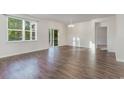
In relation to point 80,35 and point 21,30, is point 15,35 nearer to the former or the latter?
point 21,30

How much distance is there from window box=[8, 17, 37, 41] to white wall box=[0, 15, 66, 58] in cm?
35

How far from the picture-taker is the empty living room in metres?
4.27

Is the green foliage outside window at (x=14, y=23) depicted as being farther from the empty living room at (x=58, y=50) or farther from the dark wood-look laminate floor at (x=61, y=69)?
the dark wood-look laminate floor at (x=61, y=69)

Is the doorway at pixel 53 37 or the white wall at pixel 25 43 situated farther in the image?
the doorway at pixel 53 37

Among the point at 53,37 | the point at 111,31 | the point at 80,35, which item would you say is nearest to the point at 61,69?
the point at 111,31

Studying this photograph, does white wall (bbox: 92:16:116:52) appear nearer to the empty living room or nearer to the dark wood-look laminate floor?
the empty living room

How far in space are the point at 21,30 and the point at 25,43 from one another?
2.95ft

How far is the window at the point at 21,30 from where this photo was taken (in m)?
7.74

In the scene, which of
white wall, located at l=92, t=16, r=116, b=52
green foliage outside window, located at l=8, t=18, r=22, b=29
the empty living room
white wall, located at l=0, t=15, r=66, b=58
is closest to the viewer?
the empty living room

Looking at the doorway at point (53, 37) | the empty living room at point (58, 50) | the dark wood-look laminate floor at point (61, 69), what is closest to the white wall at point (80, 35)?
the empty living room at point (58, 50)

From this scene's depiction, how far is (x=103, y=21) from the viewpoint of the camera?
408 inches

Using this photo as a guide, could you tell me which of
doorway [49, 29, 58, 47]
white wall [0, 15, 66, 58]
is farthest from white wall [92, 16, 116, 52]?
doorway [49, 29, 58, 47]

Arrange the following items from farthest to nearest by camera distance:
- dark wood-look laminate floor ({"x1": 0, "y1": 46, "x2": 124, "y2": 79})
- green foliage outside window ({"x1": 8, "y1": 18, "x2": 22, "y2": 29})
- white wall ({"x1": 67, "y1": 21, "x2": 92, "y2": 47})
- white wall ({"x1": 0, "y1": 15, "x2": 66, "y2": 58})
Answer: white wall ({"x1": 67, "y1": 21, "x2": 92, "y2": 47}) → green foliage outside window ({"x1": 8, "y1": 18, "x2": 22, "y2": 29}) → white wall ({"x1": 0, "y1": 15, "x2": 66, "y2": 58}) → dark wood-look laminate floor ({"x1": 0, "y1": 46, "x2": 124, "y2": 79})
